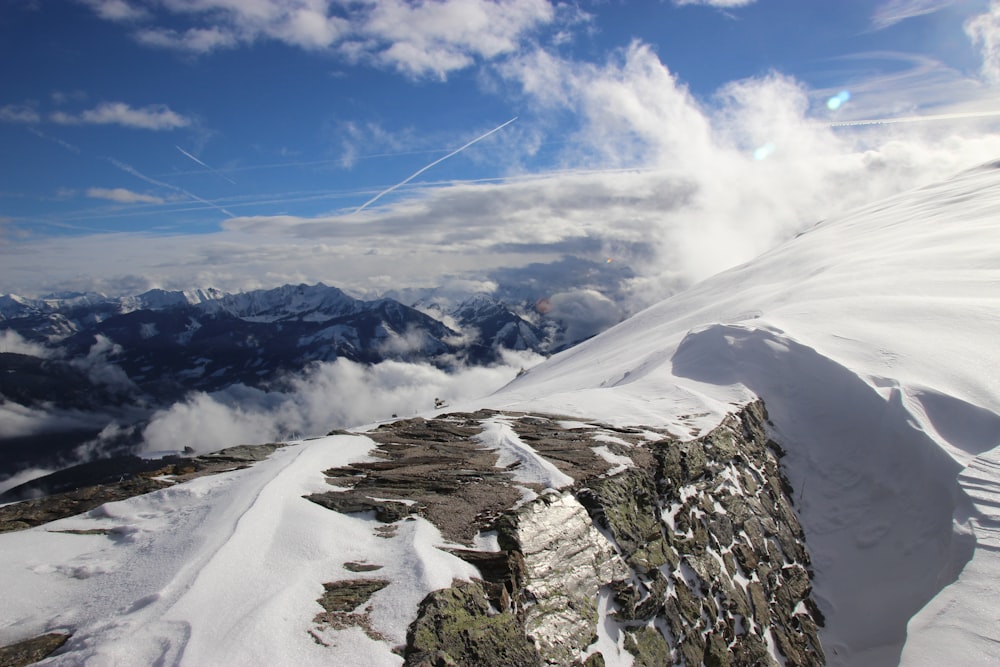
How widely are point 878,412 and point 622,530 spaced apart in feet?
37.1

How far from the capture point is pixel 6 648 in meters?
5.20

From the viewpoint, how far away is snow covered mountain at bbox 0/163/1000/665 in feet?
19.5

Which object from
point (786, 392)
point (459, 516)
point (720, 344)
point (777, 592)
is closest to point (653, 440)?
point (777, 592)

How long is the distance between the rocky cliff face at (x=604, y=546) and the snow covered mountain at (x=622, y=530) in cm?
5

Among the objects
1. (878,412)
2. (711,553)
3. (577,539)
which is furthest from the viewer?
(878,412)

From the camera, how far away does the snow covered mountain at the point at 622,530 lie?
5953 millimetres

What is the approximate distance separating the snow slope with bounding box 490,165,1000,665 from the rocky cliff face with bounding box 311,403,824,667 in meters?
1.29

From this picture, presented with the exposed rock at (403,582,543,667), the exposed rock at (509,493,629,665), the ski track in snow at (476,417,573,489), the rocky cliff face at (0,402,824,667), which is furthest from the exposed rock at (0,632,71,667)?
the ski track in snow at (476,417,573,489)

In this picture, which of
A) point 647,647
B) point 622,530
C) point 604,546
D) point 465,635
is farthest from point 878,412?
point 465,635

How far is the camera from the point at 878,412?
1591 centimetres

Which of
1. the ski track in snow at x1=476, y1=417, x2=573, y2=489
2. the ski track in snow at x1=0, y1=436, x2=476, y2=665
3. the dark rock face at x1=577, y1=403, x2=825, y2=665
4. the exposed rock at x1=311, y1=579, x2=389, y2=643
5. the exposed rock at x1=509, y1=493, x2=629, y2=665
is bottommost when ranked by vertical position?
the dark rock face at x1=577, y1=403, x2=825, y2=665

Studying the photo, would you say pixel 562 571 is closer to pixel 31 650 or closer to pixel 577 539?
pixel 577 539

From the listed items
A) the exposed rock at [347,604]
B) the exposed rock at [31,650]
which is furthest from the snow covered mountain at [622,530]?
the exposed rock at [31,650]

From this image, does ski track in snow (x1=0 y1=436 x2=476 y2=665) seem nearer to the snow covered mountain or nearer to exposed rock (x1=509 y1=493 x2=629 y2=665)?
the snow covered mountain
